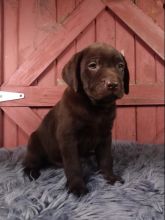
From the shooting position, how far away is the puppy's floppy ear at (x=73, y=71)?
981 mm

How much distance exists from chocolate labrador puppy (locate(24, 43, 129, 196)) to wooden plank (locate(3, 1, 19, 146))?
133 mm

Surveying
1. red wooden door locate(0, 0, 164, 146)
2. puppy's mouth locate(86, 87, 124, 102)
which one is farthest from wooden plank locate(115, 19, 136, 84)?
puppy's mouth locate(86, 87, 124, 102)

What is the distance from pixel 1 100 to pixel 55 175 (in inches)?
12.1

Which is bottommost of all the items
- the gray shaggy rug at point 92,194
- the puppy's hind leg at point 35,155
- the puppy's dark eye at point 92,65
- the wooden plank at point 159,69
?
the gray shaggy rug at point 92,194


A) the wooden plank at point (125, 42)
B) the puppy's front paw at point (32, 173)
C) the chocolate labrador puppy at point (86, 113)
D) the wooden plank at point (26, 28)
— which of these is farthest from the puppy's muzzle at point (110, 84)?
the puppy's front paw at point (32, 173)

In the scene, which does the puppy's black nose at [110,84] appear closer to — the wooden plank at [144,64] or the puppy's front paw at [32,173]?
the wooden plank at [144,64]

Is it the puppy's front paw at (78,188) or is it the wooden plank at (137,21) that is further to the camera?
the puppy's front paw at (78,188)

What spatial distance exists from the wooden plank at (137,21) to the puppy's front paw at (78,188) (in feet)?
1.42

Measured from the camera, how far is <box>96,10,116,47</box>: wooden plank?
0.88 meters

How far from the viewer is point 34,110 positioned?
1.14 meters

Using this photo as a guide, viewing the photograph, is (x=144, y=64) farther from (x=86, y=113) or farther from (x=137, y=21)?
(x=86, y=113)

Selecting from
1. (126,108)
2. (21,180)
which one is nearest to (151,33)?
(126,108)

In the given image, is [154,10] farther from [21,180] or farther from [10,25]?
[21,180]

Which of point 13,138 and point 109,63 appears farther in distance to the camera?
point 13,138
